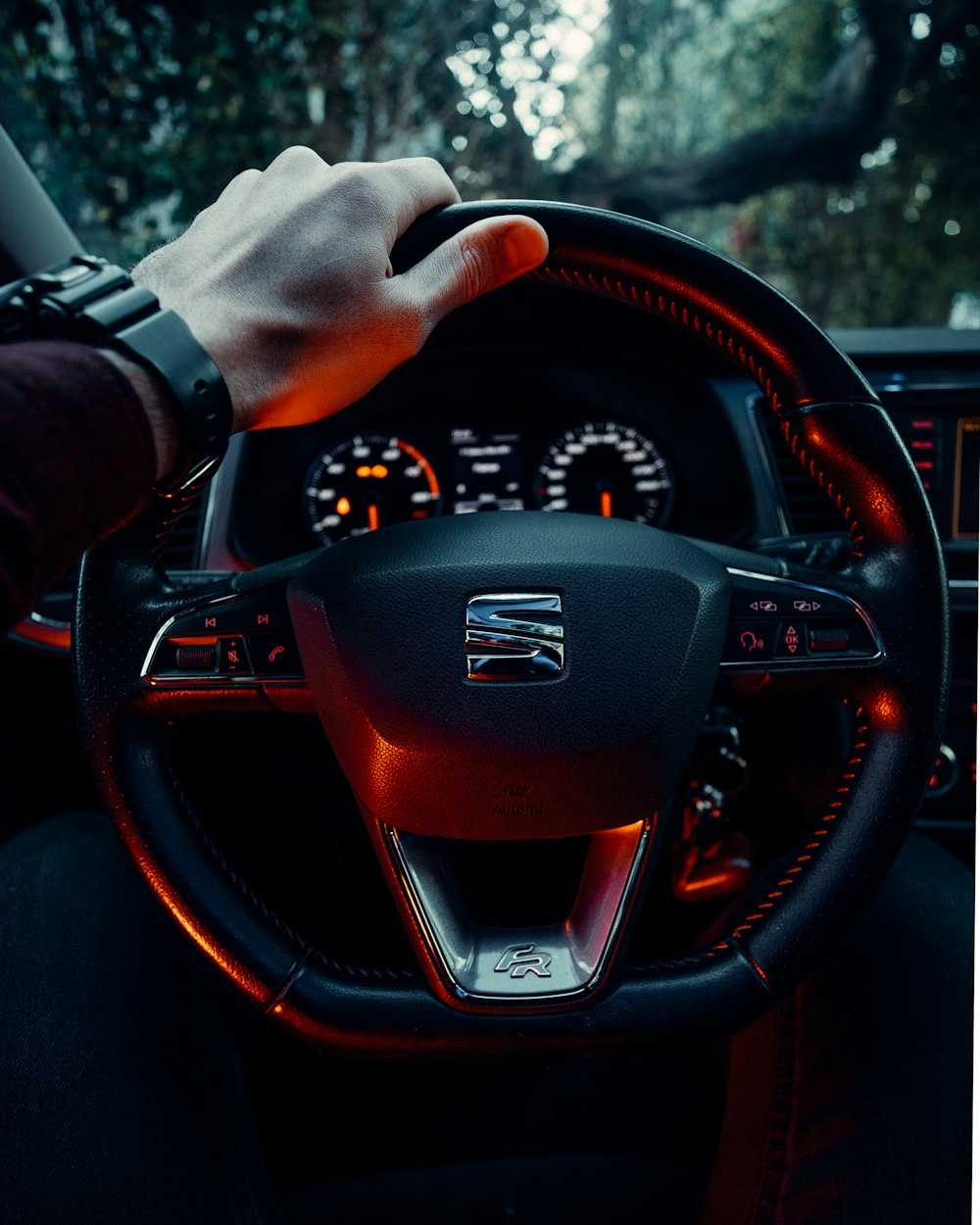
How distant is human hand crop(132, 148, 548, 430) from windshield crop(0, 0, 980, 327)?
2.30m

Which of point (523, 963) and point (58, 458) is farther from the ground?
point (58, 458)

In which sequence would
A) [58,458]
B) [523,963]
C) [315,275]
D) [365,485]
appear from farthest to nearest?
1. [365,485]
2. [523,963]
3. [315,275]
4. [58,458]

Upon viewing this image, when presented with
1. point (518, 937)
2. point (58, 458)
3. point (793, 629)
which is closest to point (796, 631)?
point (793, 629)

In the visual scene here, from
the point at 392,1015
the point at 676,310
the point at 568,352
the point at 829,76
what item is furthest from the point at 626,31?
the point at 392,1015

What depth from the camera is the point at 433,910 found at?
0.80 m

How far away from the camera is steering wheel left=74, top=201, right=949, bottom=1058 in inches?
29.7

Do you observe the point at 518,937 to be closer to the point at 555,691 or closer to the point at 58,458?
the point at 555,691

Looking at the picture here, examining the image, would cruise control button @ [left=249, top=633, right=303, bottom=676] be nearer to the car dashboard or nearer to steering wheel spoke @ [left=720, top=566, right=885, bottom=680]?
steering wheel spoke @ [left=720, top=566, right=885, bottom=680]

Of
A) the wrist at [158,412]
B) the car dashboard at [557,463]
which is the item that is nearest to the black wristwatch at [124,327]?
the wrist at [158,412]

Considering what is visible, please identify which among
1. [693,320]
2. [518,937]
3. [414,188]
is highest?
[414,188]

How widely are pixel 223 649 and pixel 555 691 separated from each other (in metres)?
0.29

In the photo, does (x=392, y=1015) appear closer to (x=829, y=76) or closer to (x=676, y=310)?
(x=676, y=310)

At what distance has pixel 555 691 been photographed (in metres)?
0.75

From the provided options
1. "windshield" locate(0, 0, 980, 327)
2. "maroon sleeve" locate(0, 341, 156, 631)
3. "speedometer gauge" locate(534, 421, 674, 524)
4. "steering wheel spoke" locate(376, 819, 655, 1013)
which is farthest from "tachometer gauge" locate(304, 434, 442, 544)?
"windshield" locate(0, 0, 980, 327)
